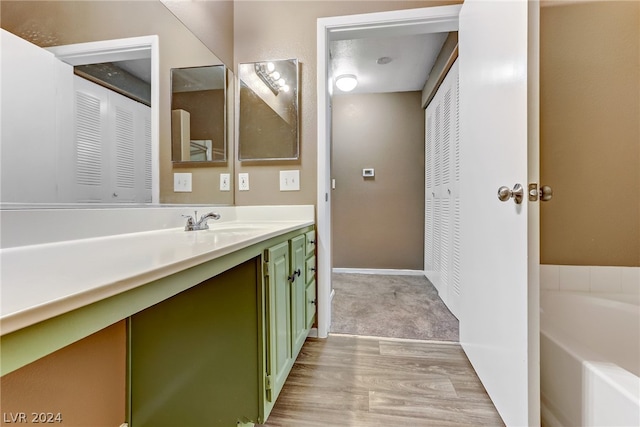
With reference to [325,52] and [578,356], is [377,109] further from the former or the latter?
[578,356]

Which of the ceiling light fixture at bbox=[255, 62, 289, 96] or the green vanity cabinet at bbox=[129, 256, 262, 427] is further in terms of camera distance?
the ceiling light fixture at bbox=[255, 62, 289, 96]

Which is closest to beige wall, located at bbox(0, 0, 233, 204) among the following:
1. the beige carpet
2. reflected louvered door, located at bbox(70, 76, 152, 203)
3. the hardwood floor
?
reflected louvered door, located at bbox(70, 76, 152, 203)

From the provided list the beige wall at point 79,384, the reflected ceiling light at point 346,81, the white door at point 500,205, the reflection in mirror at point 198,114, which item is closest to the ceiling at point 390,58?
the reflected ceiling light at point 346,81

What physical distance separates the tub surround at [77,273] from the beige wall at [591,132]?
1420 millimetres

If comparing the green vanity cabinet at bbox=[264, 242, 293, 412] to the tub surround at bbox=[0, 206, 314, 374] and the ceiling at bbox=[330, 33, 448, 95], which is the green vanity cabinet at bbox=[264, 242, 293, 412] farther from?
the ceiling at bbox=[330, 33, 448, 95]

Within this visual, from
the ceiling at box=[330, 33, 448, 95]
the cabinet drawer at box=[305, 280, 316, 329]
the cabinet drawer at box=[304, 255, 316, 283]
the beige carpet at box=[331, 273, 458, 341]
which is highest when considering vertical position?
the ceiling at box=[330, 33, 448, 95]

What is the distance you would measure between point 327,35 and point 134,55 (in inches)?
44.8

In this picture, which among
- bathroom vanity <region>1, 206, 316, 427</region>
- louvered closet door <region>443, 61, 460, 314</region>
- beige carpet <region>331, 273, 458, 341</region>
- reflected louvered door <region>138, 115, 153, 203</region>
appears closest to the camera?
bathroom vanity <region>1, 206, 316, 427</region>

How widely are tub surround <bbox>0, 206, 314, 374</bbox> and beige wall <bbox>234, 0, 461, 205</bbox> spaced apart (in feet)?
2.70

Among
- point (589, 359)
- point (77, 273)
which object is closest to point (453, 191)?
point (589, 359)

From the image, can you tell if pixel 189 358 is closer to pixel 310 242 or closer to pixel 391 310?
pixel 310 242

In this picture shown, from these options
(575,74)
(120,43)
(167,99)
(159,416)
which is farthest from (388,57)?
(159,416)

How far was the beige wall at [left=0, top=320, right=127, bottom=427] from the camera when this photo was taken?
0.65m

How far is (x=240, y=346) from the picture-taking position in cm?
95
